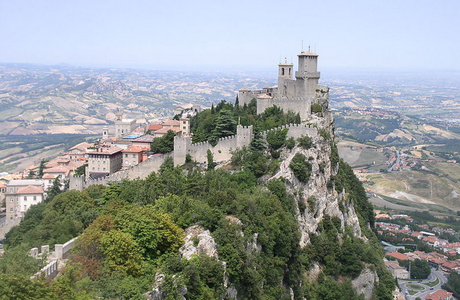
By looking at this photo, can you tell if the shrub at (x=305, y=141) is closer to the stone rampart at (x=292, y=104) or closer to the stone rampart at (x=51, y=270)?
the stone rampart at (x=292, y=104)

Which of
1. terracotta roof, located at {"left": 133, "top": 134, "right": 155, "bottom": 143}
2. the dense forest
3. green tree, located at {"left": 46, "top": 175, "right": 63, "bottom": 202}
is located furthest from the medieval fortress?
terracotta roof, located at {"left": 133, "top": 134, "right": 155, "bottom": 143}

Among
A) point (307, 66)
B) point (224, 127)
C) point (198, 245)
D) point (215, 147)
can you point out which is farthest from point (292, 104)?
point (198, 245)

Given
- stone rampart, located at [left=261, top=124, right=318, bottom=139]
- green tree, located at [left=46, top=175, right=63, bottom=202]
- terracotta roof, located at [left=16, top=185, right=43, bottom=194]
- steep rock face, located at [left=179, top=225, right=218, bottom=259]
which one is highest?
stone rampart, located at [left=261, top=124, right=318, bottom=139]

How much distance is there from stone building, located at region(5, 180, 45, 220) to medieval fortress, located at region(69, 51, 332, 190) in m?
8.45

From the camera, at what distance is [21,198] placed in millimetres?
55156

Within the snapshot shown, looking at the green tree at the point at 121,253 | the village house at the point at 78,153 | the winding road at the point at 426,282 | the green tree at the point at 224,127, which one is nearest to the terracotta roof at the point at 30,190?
the village house at the point at 78,153

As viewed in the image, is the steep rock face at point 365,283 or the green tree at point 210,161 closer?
the steep rock face at point 365,283

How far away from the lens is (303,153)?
4328cm

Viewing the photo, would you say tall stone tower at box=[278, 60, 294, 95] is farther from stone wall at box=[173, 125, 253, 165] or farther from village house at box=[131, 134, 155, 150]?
village house at box=[131, 134, 155, 150]

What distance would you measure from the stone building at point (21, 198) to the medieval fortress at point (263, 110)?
845 cm

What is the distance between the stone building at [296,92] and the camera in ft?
160

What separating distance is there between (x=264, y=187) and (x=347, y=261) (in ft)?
31.8

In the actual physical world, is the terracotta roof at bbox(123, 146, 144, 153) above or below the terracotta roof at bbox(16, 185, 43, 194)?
above

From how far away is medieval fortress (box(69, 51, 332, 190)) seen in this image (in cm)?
4481
